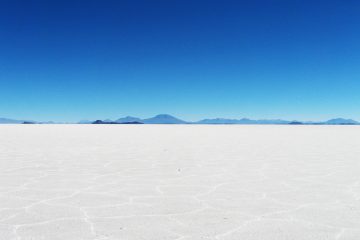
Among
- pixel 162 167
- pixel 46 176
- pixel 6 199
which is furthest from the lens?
pixel 162 167

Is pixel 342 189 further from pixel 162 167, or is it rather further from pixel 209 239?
pixel 162 167

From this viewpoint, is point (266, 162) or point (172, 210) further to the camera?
point (266, 162)

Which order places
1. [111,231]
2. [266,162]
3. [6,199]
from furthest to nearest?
1. [266,162]
2. [6,199]
3. [111,231]

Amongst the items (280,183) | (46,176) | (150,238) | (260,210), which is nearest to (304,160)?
(280,183)

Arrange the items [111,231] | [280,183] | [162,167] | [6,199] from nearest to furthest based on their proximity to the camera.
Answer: [111,231] < [6,199] < [280,183] < [162,167]

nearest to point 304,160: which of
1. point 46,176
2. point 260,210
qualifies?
point 260,210

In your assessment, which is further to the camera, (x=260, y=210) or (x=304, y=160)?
(x=304, y=160)

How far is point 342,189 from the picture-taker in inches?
134

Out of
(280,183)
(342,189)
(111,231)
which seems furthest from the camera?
(280,183)

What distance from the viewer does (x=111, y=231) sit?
7.22 feet

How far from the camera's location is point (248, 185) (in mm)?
3613

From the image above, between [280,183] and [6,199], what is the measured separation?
255cm

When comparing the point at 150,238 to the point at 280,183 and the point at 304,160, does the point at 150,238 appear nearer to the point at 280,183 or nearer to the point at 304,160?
the point at 280,183

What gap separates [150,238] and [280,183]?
2020mm
